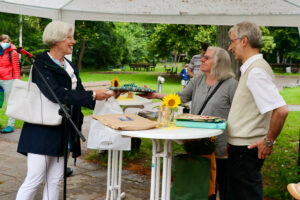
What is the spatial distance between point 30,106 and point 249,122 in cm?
168

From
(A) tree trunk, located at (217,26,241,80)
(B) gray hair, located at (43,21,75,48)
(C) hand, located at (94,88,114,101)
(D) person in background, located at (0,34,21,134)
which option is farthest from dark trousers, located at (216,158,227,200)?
(D) person in background, located at (0,34,21,134)

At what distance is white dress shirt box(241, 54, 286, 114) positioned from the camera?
2551 mm

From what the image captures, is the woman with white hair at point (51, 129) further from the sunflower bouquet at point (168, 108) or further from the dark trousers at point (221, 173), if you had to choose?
the dark trousers at point (221, 173)

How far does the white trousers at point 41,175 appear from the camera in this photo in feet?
9.54

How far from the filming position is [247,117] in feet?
8.93

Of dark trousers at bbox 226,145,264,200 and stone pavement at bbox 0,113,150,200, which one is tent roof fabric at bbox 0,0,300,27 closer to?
stone pavement at bbox 0,113,150,200

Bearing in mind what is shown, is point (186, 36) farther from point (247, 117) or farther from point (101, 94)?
point (247, 117)

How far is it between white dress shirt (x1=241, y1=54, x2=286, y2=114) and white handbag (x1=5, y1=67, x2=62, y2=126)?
58.5 inches

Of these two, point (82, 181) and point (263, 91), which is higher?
point (263, 91)

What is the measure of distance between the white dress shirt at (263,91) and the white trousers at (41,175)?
5.42ft

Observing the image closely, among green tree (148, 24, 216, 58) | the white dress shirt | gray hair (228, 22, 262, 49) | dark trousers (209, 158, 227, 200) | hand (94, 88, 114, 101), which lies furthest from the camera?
green tree (148, 24, 216, 58)

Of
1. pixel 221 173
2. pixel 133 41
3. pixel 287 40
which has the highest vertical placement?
pixel 287 40

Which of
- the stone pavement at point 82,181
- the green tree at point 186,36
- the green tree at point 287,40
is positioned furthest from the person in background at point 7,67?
the green tree at point 287,40

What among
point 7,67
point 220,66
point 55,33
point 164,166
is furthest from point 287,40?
point 55,33
